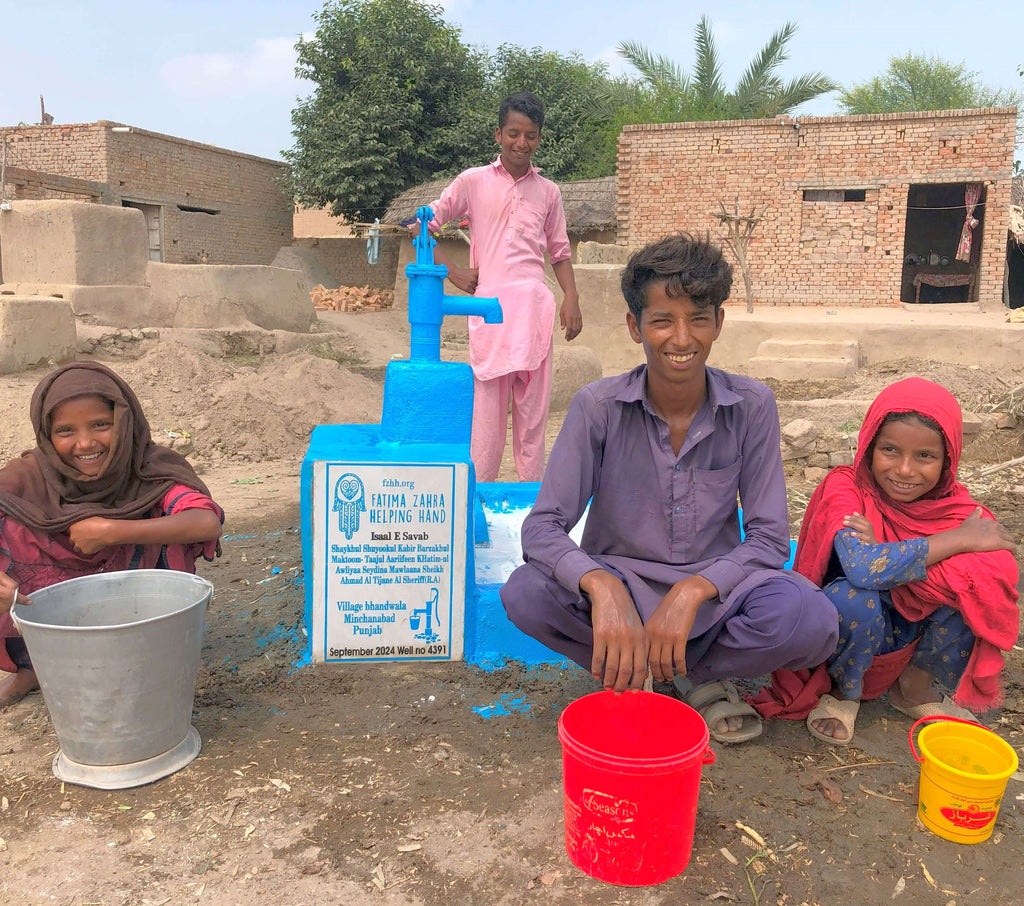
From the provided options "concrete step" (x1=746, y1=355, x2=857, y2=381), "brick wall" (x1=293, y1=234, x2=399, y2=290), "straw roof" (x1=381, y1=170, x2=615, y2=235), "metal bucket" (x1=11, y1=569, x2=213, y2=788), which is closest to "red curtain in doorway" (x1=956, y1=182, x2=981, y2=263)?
"straw roof" (x1=381, y1=170, x2=615, y2=235)

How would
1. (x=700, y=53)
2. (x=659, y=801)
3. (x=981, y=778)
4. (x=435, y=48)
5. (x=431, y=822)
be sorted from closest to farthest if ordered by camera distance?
(x=659, y=801)
(x=981, y=778)
(x=431, y=822)
(x=435, y=48)
(x=700, y=53)

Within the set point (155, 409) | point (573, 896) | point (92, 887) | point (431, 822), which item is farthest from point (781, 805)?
point (155, 409)

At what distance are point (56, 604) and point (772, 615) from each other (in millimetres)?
1618

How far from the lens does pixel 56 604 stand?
6.43 ft

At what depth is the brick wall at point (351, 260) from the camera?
1873cm

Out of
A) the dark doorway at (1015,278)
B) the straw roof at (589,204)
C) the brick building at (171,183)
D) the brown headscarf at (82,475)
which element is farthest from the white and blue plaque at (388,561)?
the dark doorway at (1015,278)

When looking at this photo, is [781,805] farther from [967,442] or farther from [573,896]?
[967,442]

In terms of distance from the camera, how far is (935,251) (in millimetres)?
17328

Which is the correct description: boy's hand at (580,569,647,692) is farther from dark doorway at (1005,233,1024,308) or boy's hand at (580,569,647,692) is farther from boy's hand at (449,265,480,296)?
dark doorway at (1005,233,1024,308)

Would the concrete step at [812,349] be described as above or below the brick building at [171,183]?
below

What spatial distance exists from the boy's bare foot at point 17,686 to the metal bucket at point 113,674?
423mm

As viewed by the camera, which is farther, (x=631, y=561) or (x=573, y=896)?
(x=631, y=561)

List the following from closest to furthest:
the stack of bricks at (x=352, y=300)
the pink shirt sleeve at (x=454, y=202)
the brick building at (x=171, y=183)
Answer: the pink shirt sleeve at (x=454, y=202) < the stack of bricks at (x=352, y=300) < the brick building at (x=171, y=183)

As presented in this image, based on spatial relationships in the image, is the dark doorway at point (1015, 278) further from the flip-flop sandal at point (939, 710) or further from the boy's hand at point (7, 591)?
the boy's hand at point (7, 591)
